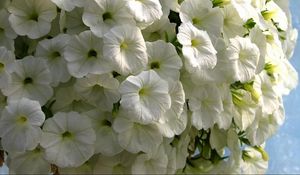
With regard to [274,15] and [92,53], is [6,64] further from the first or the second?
[274,15]

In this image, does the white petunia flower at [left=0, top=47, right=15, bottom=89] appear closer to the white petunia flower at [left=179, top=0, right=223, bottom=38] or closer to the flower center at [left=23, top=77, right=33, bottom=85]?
the flower center at [left=23, top=77, right=33, bottom=85]

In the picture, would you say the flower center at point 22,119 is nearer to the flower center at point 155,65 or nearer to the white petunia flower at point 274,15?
the flower center at point 155,65

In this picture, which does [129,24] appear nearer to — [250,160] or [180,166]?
[180,166]

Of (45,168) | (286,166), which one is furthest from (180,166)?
(286,166)

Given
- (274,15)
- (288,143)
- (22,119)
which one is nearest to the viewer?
(22,119)

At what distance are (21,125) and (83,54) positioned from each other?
0.33 feet

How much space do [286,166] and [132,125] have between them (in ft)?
2.24

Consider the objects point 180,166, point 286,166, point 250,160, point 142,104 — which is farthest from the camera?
point 286,166

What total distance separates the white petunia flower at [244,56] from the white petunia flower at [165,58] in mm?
67

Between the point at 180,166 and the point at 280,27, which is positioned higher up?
the point at 280,27

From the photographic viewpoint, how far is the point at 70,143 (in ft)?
2.02

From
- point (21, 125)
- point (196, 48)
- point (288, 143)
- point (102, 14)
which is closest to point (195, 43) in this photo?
point (196, 48)

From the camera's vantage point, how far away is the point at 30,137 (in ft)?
1.93

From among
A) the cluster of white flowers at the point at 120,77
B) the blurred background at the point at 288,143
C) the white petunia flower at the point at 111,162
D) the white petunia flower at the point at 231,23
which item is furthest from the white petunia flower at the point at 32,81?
the blurred background at the point at 288,143
